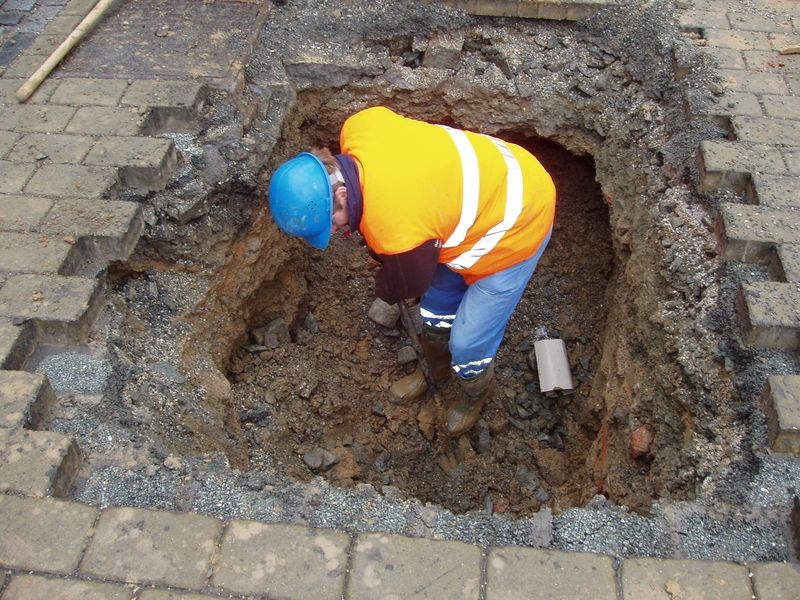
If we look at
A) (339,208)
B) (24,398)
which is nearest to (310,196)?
(339,208)

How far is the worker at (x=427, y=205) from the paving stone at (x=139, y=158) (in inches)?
42.4

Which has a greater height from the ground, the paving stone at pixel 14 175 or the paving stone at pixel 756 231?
the paving stone at pixel 14 175

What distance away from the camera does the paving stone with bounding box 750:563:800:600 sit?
2.40m

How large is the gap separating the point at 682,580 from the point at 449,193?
1659 millimetres

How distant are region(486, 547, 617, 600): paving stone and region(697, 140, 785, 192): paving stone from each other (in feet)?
7.29

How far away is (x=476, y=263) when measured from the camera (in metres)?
3.32

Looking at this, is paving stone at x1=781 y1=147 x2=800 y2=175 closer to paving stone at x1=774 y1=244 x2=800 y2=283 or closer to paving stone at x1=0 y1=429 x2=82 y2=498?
paving stone at x1=774 y1=244 x2=800 y2=283

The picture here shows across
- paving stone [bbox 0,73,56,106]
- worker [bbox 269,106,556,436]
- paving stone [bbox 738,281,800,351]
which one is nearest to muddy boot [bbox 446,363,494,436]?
worker [bbox 269,106,556,436]

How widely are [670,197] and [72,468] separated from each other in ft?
10.5

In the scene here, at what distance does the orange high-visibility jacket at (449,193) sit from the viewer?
112 inches

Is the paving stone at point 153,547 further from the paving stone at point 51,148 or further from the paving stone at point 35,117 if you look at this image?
the paving stone at point 35,117

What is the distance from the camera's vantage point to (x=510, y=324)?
4.88 metres

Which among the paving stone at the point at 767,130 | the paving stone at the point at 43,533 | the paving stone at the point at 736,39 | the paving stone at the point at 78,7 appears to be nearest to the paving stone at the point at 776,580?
the paving stone at the point at 43,533

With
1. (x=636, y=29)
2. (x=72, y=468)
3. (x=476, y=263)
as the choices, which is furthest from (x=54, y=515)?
(x=636, y=29)
